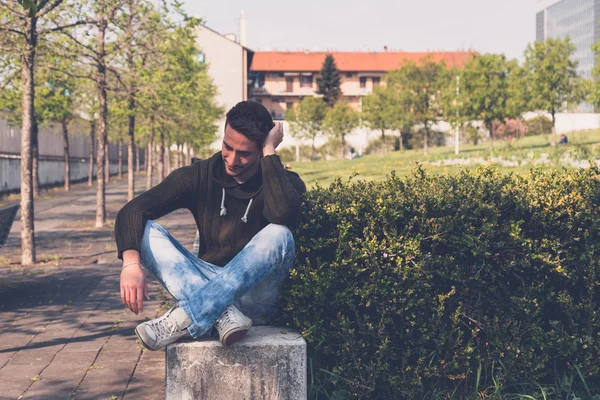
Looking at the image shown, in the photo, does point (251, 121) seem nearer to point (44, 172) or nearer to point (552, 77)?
point (44, 172)

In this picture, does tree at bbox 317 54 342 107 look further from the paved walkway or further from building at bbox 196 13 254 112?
the paved walkway

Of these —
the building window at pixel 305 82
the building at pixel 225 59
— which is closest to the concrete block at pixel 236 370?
the building at pixel 225 59

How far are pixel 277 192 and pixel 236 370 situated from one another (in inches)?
36.0

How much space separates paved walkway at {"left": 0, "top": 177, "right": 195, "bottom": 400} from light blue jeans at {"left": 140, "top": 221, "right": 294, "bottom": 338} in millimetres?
1347

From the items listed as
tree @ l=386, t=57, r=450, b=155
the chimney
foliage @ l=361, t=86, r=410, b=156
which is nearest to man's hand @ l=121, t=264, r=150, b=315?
tree @ l=386, t=57, r=450, b=155

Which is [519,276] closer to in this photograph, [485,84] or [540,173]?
[540,173]

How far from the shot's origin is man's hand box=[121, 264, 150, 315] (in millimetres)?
3811

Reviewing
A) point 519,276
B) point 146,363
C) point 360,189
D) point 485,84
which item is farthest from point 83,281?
point 485,84

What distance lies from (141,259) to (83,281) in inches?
256

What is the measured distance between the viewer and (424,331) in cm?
436

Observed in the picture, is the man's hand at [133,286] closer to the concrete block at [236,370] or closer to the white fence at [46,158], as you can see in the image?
the concrete block at [236,370]

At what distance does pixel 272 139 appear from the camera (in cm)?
427

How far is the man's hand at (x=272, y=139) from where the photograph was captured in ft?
13.9

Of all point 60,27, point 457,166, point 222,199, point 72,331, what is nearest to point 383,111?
point 60,27
